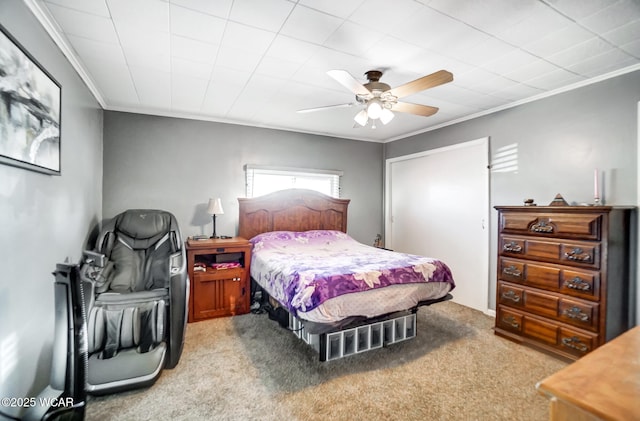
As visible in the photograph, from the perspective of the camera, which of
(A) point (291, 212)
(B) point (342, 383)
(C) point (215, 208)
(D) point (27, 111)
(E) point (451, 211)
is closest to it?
(D) point (27, 111)

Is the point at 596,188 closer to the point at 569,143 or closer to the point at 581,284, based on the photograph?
the point at 569,143

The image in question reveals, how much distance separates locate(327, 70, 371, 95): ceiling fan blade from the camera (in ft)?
6.24

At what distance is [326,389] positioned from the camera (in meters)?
2.04

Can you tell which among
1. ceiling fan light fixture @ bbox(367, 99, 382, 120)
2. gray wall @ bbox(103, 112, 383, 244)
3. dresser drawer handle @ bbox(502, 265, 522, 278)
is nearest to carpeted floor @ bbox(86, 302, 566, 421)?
dresser drawer handle @ bbox(502, 265, 522, 278)

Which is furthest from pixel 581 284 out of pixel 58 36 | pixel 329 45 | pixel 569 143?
pixel 58 36

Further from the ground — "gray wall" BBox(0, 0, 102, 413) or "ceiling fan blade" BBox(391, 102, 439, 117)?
"ceiling fan blade" BBox(391, 102, 439, 117)

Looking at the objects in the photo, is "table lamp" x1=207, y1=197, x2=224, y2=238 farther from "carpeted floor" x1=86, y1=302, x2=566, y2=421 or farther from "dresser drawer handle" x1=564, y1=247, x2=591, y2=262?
"dresser drawer handle" x1=564, y1=247, x2=591, y2=262

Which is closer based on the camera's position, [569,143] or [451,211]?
[569,143]

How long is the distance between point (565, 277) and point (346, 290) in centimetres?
190

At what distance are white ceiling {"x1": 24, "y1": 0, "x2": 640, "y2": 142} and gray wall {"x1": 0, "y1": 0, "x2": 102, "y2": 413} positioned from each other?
0.20 meters

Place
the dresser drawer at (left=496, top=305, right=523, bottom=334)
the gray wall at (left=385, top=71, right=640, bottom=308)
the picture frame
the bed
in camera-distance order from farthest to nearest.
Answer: the dresser drawer at (left=496, top=305, right=523, bottom=334)
the gray wall at (left=385, top=71, right=640, bottom=308)
the bed
the picture frame

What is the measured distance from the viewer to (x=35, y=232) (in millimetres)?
1791

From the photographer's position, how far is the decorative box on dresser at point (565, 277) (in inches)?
89.6

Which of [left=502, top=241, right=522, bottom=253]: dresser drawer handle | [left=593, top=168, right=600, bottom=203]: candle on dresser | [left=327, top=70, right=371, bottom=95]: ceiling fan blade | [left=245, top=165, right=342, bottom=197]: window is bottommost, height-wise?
[left=502, top=241, right=522, bottom=253]: dresser drawer handle
